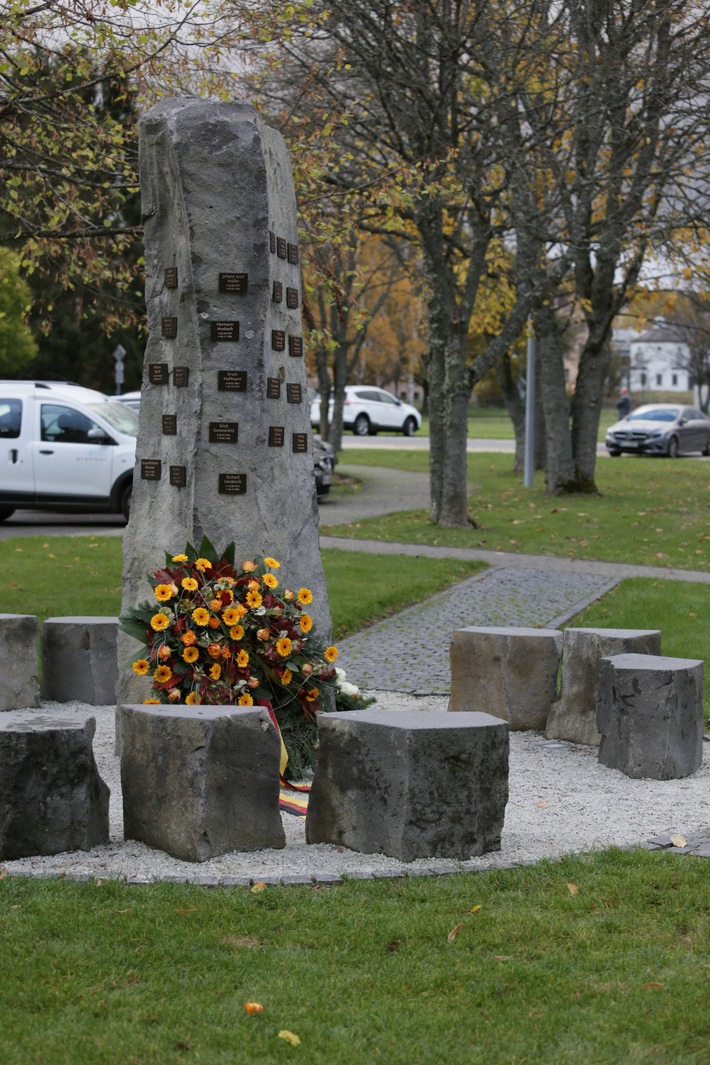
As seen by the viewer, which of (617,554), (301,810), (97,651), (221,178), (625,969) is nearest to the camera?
(625,969)

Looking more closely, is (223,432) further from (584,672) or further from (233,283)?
(584,672)

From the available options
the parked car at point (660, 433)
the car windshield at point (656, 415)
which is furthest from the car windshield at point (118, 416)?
the car windshield at point (656, 415)

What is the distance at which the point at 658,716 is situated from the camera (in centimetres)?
713

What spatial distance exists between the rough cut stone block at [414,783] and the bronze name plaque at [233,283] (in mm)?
2584

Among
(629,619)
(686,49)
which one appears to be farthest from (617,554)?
(686,49)

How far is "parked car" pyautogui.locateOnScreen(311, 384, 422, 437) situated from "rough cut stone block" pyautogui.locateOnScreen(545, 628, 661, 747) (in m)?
39.0

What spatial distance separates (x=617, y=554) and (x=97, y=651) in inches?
348

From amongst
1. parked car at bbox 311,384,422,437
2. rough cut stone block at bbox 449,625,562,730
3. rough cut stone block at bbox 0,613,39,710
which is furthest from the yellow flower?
parked car at bbox 311,384,422,437

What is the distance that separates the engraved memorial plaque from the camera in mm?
7402

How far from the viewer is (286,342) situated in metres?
7.59

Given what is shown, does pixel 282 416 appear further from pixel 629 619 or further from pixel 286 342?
pixel 629 619

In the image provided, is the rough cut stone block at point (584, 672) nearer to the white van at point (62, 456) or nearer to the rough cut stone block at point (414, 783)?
the rough cut stone block at point (414, 783)

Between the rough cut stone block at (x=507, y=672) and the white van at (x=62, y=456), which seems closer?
the rough cut stone block at (x=507, y=672)

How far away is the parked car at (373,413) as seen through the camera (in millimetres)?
47153
